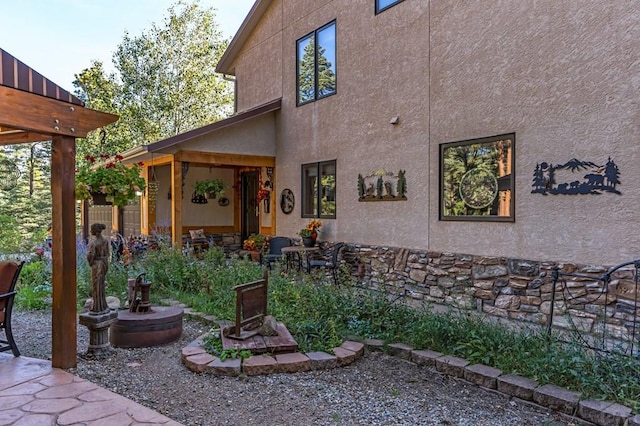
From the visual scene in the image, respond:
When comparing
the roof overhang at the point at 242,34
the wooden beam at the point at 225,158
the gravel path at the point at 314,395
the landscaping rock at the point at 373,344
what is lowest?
the gravel path at the point at 314,395

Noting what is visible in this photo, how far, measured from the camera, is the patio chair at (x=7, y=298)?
376cm

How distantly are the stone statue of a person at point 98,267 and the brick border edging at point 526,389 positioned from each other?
8.72 feet

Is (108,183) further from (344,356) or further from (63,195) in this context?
(344,356)

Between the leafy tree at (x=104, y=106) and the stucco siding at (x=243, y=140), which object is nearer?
the stucco siding at (x=243, y=140)

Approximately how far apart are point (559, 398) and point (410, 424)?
1.07 meters

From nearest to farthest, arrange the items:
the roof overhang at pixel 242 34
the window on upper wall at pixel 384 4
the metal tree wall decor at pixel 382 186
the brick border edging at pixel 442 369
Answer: the brick border edging at pixel 442 369
the metal tree wall decor at pixel 382 186
the window on upper wall at pixel 384 4
the roof overhang at pixel 242 34

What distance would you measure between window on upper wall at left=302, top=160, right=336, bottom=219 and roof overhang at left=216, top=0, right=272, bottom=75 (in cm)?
397

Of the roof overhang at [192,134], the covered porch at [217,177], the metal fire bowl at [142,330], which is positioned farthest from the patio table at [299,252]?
the metal fire bowl at [142,330]

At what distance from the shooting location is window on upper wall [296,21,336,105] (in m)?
8.85

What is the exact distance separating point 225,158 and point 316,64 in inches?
106

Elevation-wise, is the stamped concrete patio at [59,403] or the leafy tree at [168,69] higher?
the leafy tree at [168,69]

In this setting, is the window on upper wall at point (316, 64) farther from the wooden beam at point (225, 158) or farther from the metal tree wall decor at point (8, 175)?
the metal tree wall decor at point (8, 175)

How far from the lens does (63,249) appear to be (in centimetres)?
361

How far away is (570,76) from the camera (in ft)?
17.1
